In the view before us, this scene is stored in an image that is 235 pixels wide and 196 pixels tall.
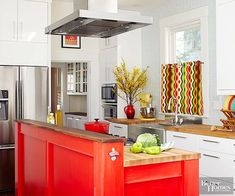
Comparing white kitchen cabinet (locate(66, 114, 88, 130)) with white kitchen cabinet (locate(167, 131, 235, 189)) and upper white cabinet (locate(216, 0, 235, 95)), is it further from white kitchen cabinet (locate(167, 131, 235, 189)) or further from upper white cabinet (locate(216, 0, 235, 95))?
upper white cabinet (locate(216, 0, 235, 95))

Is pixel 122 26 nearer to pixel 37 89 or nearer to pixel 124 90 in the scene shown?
pixel 37 89

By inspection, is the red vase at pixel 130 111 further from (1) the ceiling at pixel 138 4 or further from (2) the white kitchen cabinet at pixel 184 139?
(1) the ceiling at pixel 138 4

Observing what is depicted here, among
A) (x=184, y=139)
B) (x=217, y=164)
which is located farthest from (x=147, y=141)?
(x=184, y=139)

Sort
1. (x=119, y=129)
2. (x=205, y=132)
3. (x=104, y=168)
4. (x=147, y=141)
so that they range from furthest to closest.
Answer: (x=119, y=129) → (x=205, y=132) → (x=147, y=141) → (x=104, y=168)

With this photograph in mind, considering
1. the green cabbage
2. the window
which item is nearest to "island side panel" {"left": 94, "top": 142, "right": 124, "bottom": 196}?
the green cabbage

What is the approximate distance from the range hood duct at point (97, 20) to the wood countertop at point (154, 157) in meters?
1.21

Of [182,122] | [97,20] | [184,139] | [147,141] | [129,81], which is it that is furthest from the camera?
[129,81]

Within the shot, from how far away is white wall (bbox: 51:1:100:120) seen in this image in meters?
5.98

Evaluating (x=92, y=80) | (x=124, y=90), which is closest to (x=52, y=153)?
(x=124, y=90)

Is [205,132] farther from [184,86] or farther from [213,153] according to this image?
[184,86]

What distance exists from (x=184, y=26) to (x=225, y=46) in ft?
4.50

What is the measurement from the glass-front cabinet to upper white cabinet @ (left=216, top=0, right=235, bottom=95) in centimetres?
363

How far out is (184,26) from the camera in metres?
5.32

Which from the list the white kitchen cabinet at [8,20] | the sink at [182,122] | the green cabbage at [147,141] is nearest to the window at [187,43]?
the sink at [182,122]
